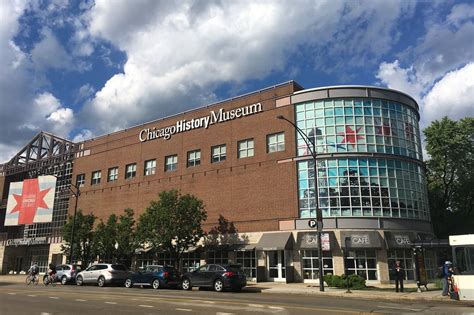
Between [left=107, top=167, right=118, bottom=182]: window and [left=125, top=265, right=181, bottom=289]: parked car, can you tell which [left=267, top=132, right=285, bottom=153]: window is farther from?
[left=107, top=167, right=118, bottom=182]: window

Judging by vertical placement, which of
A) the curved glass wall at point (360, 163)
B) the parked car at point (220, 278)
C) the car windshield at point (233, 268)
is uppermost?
the curved glass wall at point (360, 163)

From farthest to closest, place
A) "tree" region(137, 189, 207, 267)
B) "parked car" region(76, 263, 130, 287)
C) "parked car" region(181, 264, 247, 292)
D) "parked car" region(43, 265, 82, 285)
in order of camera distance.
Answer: "tree" region(137, 189, 207, 267)
"parked car" region(43, 265, 82, 285)
"parked car" region(76, 263, 130, 287)
"parked car" region(181, 264, 247, 292)

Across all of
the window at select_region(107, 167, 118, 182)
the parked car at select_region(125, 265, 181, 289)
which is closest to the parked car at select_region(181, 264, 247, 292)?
the parked car at select_region(125, 265, 181, 289)

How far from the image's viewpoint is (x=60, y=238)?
51.6 metres

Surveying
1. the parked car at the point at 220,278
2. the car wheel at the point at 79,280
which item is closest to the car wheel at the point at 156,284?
the parked car at the point at 220,278

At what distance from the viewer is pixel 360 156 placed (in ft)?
109

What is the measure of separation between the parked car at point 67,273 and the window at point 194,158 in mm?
13942

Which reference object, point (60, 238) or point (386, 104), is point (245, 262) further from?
point (60, 238)

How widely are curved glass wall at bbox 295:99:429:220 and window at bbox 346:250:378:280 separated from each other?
2863 mm

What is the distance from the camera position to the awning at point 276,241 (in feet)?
106

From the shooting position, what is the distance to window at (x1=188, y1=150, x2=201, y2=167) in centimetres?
4153

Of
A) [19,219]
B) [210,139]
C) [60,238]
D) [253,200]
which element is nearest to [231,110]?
[210,139]

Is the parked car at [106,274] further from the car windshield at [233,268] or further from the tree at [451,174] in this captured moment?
the tree at [451,174]

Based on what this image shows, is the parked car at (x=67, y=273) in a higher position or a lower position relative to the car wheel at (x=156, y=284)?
higher
